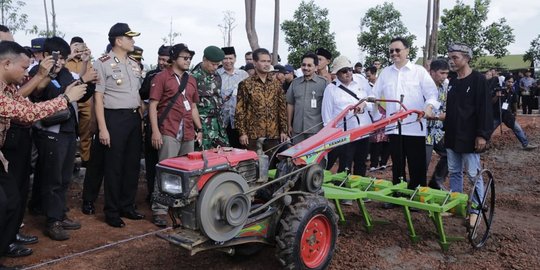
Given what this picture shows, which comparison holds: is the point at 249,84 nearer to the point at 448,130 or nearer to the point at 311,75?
the point at 311,75

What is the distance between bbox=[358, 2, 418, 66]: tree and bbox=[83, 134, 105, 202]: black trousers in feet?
89.3

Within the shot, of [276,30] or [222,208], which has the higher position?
[276,30]

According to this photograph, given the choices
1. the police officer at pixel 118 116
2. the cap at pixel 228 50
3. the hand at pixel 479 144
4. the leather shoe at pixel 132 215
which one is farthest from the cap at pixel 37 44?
the hand at pixel 479 144

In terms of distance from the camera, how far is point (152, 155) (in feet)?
18.1

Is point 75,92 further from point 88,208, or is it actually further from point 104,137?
point 88,208

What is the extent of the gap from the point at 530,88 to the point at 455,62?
56.6 ft

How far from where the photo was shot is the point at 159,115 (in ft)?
16.1

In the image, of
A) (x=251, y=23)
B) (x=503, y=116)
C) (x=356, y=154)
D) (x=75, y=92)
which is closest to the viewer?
(x=75, y=92)

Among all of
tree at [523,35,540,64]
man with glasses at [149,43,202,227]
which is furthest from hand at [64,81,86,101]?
tree at [523,35,540,64]

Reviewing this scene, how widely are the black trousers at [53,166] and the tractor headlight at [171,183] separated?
1.74m

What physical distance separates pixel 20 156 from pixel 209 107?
232 centimetres

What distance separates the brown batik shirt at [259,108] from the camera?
5.50 m

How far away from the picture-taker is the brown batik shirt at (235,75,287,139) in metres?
5.50

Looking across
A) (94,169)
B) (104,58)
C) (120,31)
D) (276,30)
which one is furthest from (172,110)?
(276,30)
